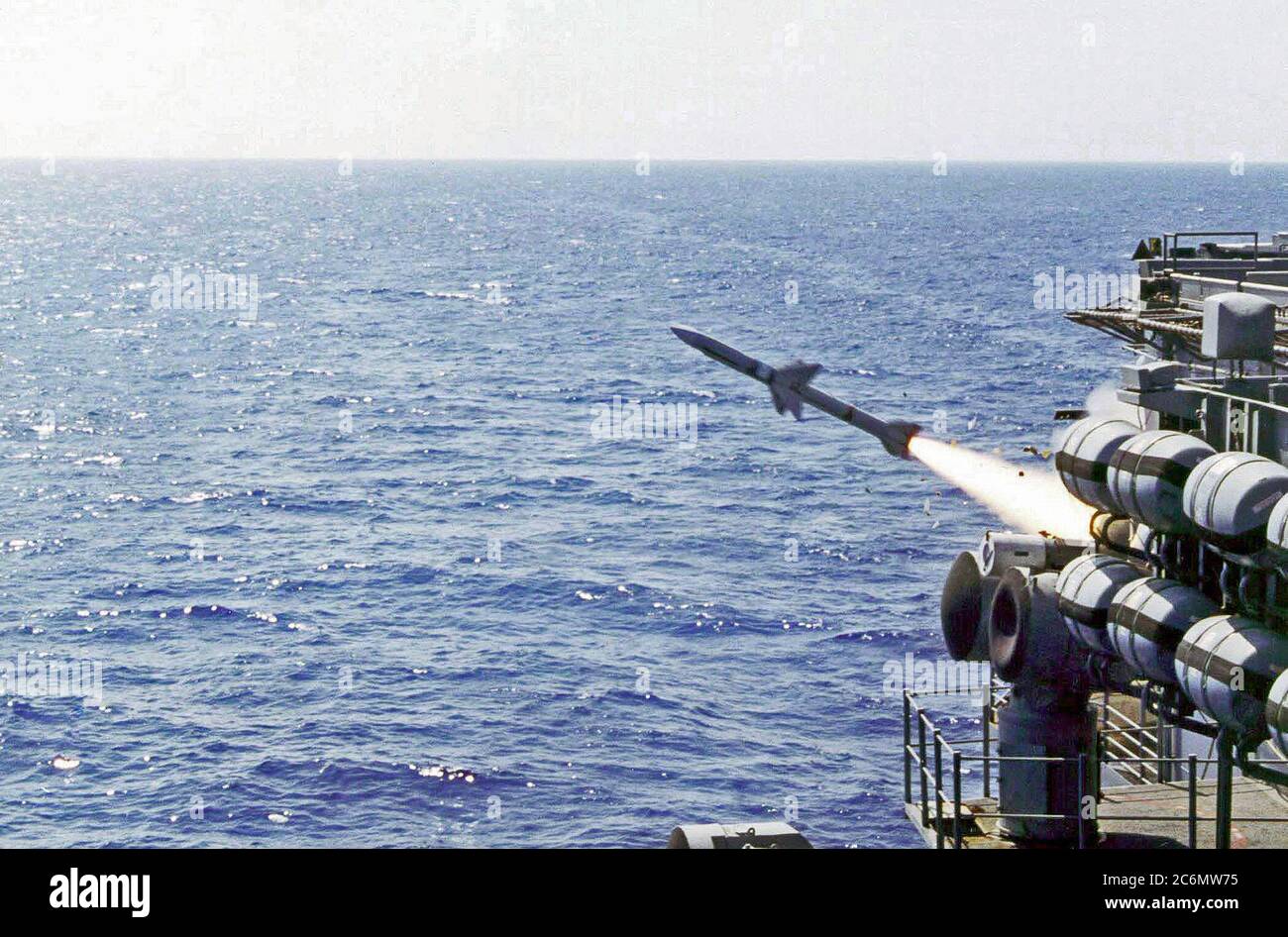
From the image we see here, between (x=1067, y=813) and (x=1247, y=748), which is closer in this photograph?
(x=1247, y=748)

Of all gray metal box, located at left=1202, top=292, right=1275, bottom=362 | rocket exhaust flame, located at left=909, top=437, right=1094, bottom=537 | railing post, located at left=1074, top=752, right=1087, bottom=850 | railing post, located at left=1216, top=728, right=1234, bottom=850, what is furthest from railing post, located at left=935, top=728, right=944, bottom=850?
gray metal box, located at left=1202, top=292, right=1275, bottom=362

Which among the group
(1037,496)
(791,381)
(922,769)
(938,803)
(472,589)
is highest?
(791,381)

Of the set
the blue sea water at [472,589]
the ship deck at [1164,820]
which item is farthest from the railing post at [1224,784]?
the blue sea water at [472,589]

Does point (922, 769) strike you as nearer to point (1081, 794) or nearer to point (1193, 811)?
point (1081, 794)

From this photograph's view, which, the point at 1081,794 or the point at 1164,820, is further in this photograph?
the point at 1081,794

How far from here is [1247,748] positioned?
20.3 meters

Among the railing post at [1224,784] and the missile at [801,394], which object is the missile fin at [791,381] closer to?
the missile at [801,394]

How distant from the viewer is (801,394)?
4422cm

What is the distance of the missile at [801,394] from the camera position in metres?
42.4

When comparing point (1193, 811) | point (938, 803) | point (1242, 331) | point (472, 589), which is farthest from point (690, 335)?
point (472, 589)

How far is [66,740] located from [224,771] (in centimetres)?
692

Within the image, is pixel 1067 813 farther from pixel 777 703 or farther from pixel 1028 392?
pixel 1028 392

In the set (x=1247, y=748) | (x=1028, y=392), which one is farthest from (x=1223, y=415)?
(x=1028, y=392)

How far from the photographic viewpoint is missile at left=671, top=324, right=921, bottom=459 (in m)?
42.4
